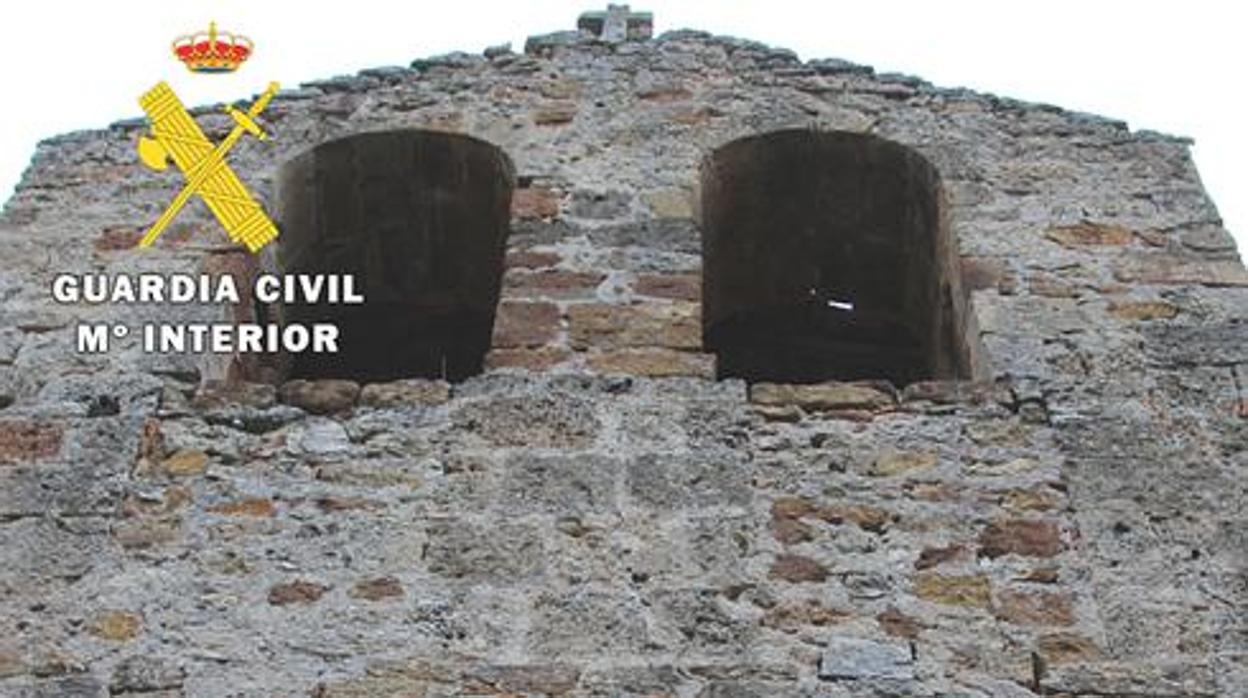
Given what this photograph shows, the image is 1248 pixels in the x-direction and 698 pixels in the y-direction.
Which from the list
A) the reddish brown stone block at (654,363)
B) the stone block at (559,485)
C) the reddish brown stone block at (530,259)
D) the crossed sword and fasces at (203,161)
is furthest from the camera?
the crossed sword and fasces at (203,161)

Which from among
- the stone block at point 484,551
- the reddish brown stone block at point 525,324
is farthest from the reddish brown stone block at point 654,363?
the stone block at point 484,551

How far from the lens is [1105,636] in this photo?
4.54 meters

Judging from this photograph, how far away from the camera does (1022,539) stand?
4828 mm

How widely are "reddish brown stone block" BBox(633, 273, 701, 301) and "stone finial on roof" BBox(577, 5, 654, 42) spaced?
5.52 ft

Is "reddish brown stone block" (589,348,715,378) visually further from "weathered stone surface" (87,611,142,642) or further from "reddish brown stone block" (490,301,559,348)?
"weathered stone surface" (87,611,142,642)

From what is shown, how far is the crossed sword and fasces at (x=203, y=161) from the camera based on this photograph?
6422 millimetres

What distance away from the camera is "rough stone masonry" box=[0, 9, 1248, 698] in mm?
4484

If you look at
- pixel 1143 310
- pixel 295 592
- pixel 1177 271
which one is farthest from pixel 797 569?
pixel 1177 271

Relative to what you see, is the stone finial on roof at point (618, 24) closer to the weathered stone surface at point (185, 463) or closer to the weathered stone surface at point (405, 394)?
the weathered stone surface at point (405, 394)

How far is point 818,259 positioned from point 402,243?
145 centimetres

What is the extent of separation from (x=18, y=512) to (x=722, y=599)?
5.74 feet

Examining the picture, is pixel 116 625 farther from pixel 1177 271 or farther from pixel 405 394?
pixel 1177 271

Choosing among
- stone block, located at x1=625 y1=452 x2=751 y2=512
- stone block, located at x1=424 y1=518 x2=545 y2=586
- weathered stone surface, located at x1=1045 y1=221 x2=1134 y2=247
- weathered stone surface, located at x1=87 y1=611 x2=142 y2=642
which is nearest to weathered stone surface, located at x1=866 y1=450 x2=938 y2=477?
stone block, located at x1=625 y1=452 x2=751 y2=512

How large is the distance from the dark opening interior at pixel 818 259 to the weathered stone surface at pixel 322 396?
1.75 metres
